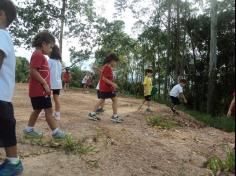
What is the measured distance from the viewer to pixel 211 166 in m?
6.18

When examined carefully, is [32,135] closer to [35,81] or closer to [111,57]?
[35,81]

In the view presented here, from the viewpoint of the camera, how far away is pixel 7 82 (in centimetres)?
430

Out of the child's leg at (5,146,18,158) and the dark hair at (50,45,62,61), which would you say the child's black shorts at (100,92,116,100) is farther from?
the child's leg at (5,146,18,158)

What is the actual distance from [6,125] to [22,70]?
119ft

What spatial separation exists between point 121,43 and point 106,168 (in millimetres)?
34062

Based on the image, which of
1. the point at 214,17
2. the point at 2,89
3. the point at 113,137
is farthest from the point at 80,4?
the point at 2,89

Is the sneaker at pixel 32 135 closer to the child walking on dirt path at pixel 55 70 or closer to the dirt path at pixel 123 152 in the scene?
the dirt path at pixel 123 152

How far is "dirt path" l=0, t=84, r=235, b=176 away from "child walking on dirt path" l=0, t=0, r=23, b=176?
0.58m

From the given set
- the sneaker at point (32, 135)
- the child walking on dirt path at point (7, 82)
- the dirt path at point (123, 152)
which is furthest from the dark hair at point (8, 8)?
the sneaker at point (32, 135)

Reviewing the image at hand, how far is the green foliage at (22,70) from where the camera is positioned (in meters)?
36.7

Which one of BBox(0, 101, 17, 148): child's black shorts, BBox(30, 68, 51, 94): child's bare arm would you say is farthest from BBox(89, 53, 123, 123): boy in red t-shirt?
BBox(0, 101, 17, 148): child's black shorts

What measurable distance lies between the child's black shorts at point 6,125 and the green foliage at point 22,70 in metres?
31.8

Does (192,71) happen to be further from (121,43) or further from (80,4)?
(121,43)

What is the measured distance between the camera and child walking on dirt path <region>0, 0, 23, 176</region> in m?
4.17
